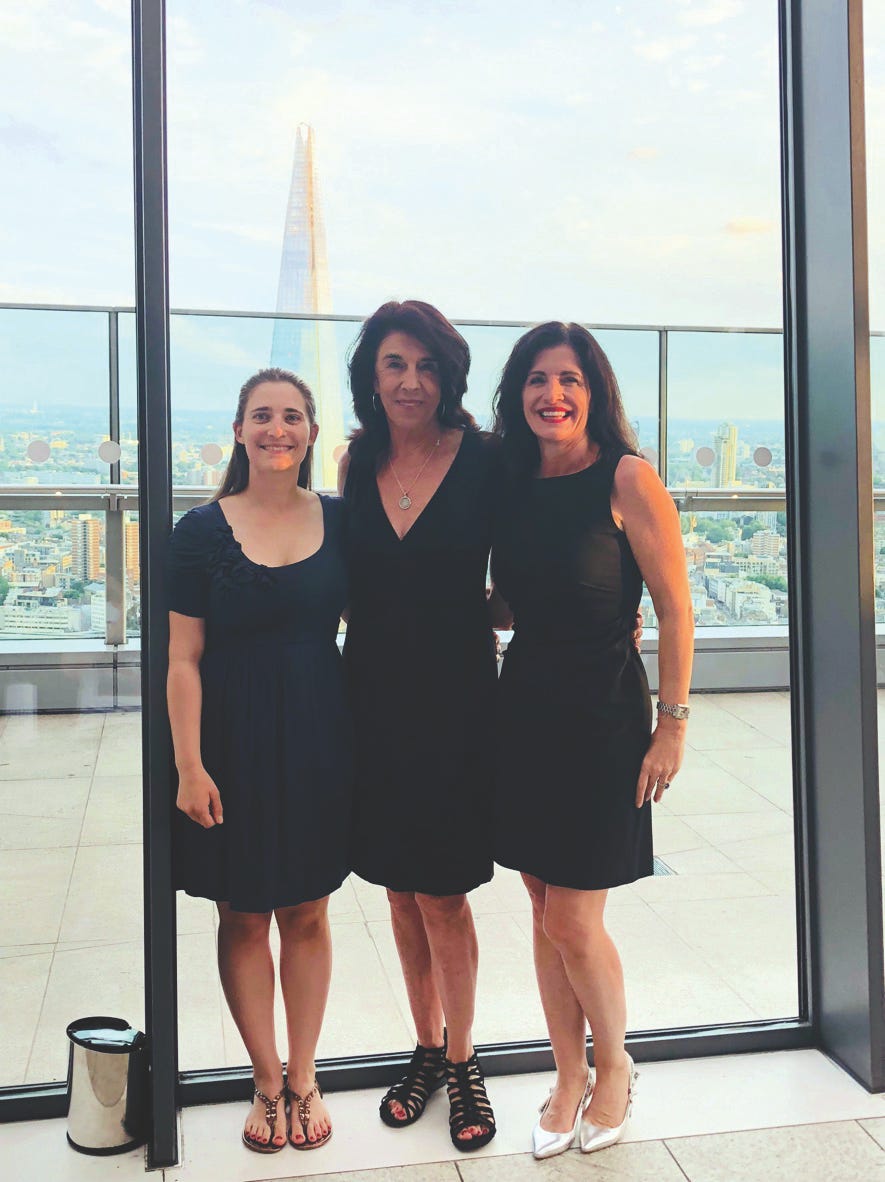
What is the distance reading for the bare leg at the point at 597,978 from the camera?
218 centimetres

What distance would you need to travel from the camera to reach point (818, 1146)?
7.34 feet

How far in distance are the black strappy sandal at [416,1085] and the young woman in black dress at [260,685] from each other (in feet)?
0.80

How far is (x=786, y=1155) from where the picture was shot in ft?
7.23

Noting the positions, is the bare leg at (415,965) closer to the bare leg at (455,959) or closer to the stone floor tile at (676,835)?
the bare leg at (455,959)

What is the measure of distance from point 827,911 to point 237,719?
144 centimetres

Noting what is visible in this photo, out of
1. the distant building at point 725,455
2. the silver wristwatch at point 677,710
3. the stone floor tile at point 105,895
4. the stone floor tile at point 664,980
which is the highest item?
the distant building at point 725,455

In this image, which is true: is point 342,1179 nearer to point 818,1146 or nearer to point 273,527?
point 818,1146

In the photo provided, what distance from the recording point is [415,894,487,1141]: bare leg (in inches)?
88.6

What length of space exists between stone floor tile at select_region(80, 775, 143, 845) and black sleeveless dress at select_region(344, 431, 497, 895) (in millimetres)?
536

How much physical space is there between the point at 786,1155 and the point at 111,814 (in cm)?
151

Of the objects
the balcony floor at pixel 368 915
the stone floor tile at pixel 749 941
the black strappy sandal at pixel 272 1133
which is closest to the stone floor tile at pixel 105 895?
the balcony floor at pixel 368 915

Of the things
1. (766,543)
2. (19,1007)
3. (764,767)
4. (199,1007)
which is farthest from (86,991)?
(766,543)

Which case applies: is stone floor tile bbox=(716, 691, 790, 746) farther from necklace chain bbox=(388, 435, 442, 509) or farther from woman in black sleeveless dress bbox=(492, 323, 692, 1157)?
necklace chain bbox=(388, 435, 442, 509)

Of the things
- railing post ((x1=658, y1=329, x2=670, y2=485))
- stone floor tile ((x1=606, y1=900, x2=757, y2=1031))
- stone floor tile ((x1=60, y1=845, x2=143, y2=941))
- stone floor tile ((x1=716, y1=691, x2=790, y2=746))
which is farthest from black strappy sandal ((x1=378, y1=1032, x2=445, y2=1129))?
railing post ((x1=658, y1=329, x2=670, y2=485))
